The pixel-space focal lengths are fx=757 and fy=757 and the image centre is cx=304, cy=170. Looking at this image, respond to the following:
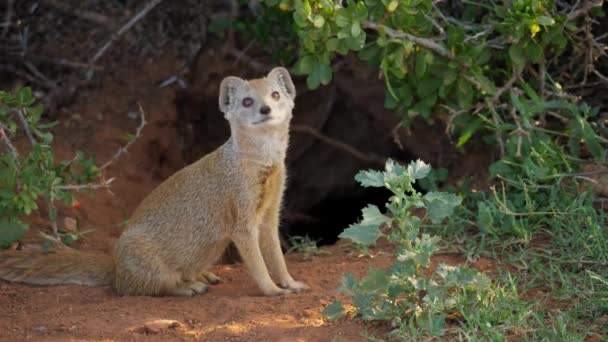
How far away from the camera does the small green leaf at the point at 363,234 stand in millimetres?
3002

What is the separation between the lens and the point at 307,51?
4305 mm

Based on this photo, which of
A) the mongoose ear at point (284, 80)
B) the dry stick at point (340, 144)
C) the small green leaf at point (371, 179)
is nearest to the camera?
the small green leaf at point (371, 179)

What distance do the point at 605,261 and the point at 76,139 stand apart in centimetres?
389

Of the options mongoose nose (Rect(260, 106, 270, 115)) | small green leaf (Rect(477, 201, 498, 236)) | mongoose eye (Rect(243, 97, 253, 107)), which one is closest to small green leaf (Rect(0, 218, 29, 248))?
mongoose eye (Rect(243, 97, 253, 107))

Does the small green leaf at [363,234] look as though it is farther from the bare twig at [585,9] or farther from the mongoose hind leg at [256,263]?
the bare twig at [585,9]

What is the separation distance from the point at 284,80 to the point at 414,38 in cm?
76

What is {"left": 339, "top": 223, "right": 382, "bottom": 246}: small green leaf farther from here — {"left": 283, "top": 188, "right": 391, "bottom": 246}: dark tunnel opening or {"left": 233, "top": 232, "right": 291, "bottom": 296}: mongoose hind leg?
{"left": 283, "top": 188, "right": 391, "bottom": 246}: dark tunnel opening

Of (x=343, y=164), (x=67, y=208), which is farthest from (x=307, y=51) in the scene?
(x=343, y=164)

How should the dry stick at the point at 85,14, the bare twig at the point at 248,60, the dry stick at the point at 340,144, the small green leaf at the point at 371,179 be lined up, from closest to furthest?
the small green leaf at the point at 371,179, the bare twig at the point at 248,60, the dry stick at the point at 85,14, the dry stick at the point at 340,144

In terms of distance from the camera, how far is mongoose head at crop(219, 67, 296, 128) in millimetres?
3963

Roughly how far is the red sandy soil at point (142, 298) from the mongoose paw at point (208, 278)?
53 mm

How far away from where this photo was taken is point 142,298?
404 centimetres

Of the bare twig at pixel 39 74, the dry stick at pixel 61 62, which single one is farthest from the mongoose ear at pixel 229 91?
the bare twig at pixel 39 74

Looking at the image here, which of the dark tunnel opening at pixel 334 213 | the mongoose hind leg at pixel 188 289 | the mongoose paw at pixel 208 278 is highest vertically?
the mongoose hind leg at pixel 188 289
